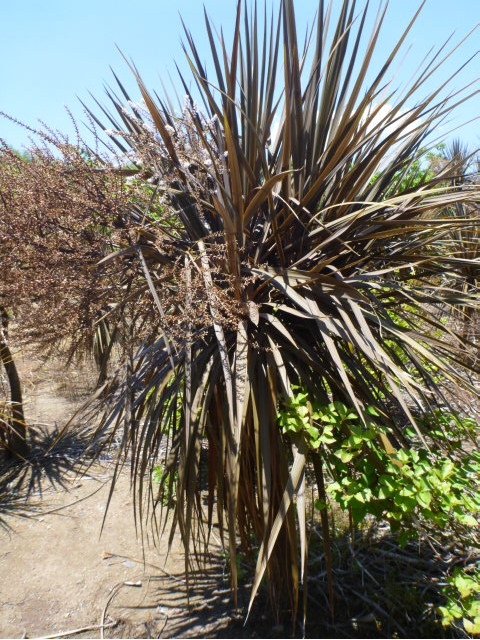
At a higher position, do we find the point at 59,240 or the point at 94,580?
the point at 59,240

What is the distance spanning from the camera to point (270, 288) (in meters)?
2.54

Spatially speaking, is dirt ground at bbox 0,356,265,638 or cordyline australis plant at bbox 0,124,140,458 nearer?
cordyline australis plant at bbox 0,124,140,458

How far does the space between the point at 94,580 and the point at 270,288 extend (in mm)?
1988

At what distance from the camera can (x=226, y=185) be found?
2.39m

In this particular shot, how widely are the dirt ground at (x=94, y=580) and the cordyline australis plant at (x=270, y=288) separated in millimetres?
536

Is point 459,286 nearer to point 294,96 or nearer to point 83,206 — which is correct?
point 294,96

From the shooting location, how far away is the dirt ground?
8.80 feet

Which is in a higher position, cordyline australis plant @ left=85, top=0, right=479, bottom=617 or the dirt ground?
cordyline australis plant @ left=85, top=0, right=479, bottom=617

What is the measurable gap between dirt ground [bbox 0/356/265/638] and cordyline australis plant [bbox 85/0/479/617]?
0.54 metres

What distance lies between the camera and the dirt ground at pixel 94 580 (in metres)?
2.68

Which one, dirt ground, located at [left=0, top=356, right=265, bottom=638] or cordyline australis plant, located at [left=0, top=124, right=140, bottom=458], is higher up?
cordyline australis plant, located at [left=0, top=124, right=140, bottom=458]

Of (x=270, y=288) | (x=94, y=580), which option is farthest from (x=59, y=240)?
(x=94, y=580)

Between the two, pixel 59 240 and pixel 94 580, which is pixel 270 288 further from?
pixel 94 580

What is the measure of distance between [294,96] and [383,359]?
1295 millimetres
